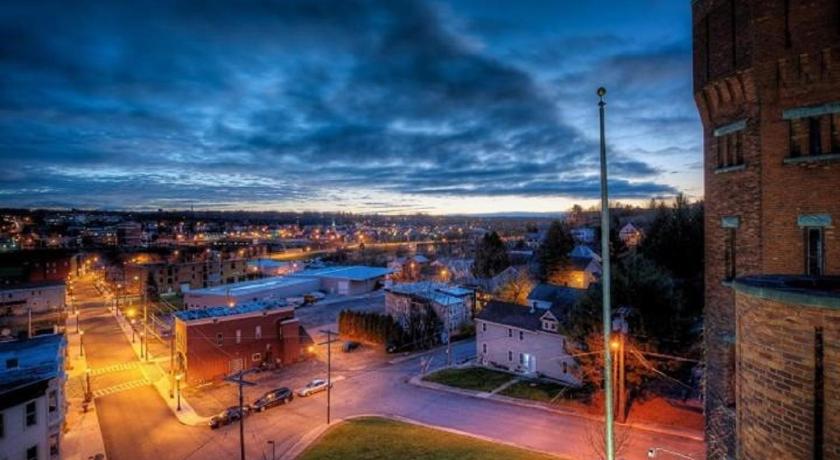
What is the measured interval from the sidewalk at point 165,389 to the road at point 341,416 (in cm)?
48

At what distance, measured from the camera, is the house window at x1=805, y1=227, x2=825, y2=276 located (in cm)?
1288

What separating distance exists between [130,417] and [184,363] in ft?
19.9

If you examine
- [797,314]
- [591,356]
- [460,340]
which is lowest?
[460,340]

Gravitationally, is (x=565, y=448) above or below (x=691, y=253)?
below

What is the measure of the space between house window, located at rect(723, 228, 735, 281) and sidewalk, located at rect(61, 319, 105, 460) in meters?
31.9

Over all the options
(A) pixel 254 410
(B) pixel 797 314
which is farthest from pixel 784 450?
(A) pixel 254 410

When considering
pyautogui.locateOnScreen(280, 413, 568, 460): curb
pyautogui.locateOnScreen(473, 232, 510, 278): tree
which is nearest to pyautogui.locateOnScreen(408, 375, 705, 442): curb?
pyautogui.locateOnScreen(280, 413, 568, 460): curb

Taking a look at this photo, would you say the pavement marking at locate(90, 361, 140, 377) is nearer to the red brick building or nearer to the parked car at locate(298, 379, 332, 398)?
the red brick building

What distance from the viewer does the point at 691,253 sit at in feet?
143

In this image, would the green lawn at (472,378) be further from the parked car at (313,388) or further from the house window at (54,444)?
the house window at (54,444)

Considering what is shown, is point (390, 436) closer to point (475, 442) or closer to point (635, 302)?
point (475, 442)

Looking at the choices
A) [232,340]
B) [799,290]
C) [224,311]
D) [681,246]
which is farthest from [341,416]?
[681,246]

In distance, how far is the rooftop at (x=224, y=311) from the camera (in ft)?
124

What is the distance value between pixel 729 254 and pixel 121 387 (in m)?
43.1
